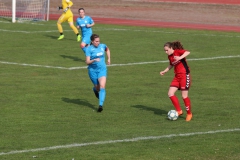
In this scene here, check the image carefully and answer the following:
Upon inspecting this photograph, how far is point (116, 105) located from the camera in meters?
17.8

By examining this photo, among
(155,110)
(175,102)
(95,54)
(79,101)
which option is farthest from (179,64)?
(79,101)

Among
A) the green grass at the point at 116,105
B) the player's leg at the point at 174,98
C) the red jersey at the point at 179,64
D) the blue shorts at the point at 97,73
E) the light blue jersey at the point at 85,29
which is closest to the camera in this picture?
the green grass at the point at 116,105

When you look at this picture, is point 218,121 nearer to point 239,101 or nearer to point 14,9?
point 239,101

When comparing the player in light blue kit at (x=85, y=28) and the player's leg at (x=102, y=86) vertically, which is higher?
the player's leg at (x=102, y=86)

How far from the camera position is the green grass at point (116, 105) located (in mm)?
13117

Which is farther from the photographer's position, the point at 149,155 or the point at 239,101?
the point at 239,101

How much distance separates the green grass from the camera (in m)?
13.1

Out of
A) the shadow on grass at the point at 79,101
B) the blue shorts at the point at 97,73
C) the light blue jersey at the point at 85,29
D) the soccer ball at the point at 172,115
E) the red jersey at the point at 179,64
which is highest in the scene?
the red jersey at the point at 179,64

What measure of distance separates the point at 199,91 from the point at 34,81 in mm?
5320

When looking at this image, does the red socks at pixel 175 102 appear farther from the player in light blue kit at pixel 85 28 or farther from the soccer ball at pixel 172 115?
the player in light blue kit at pixel 85 28

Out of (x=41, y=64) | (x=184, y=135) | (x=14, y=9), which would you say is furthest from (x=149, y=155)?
(x=14, y=9)

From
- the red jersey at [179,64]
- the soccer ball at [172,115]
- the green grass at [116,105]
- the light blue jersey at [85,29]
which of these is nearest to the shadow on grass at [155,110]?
the green grass at [116,105]

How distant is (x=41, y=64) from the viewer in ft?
84.4

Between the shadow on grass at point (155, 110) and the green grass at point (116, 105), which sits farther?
the shadow on grass at point (155, 110)
